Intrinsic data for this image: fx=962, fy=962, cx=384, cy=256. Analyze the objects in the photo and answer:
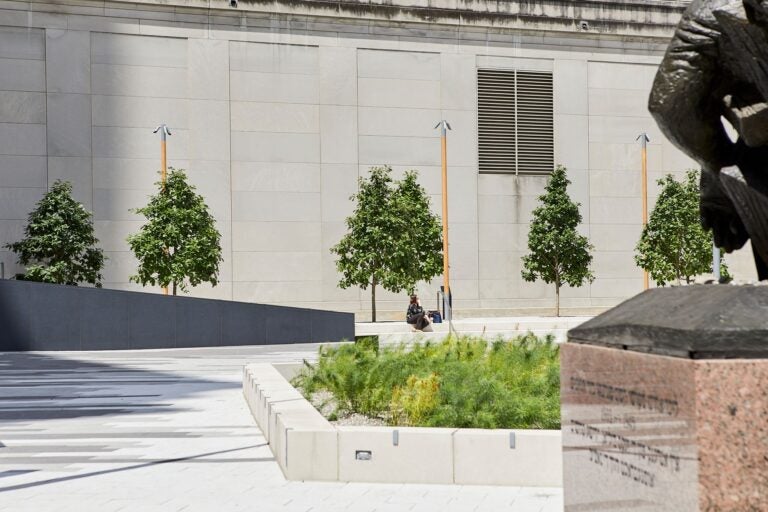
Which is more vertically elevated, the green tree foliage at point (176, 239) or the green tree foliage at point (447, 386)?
the green tree foliage at point (176, 239)

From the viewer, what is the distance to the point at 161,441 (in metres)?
11.3

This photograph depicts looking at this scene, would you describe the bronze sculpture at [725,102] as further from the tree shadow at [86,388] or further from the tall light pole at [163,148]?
the tall light pole at [163,148]

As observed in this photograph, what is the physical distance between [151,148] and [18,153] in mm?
5160

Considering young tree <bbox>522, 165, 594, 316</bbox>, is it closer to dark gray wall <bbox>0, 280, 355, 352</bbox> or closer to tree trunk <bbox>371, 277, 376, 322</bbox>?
tree trunk <bbox>371, 277, 376, 322</bbox>

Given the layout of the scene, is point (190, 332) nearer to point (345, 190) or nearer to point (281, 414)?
point (345, 190)

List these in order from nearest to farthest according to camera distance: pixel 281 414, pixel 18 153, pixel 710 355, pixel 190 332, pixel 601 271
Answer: pixel 710 355 < pixel 281 414 < pixel 190 332 < pixel 18 153 < pixel 601 271

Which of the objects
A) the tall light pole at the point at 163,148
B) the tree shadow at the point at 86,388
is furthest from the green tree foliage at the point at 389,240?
the tree shadow at the point at 86,388

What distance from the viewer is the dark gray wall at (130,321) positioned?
27375mm

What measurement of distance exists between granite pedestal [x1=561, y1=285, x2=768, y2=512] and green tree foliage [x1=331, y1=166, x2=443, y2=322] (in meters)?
32.7

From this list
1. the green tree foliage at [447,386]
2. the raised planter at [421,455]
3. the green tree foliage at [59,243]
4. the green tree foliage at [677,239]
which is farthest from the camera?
the green tree foliage at [677,239]

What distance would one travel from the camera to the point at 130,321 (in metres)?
28.5

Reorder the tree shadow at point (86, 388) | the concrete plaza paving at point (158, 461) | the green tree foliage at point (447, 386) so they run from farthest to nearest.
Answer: the tree shadow at point (86, 388) → the green tree foliage at point (447, 386) → the concrete plaza paving at point (158, 461)

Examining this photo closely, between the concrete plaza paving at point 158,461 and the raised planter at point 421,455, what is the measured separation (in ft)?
0.48

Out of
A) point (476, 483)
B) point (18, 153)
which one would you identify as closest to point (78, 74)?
point (18, 153)
